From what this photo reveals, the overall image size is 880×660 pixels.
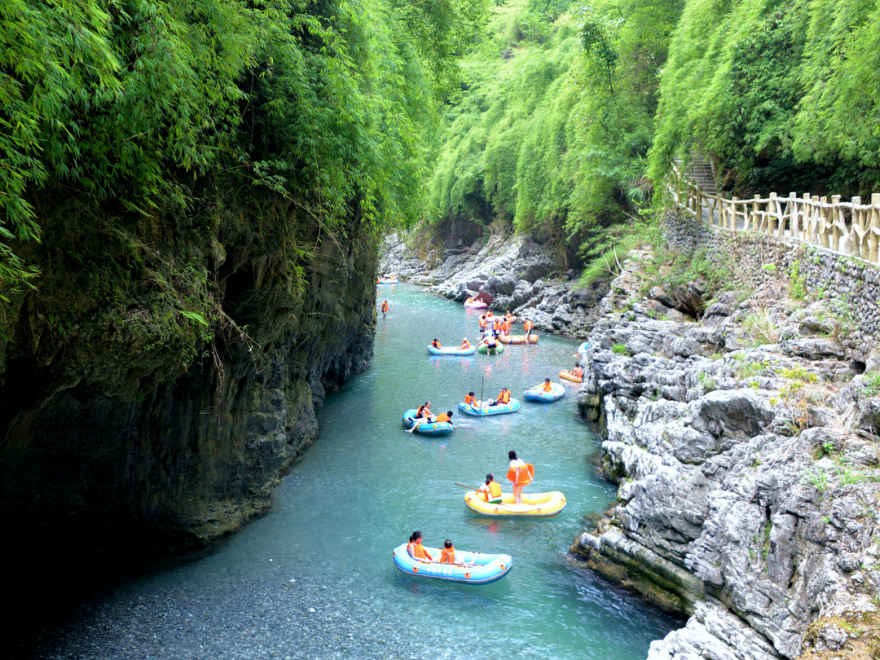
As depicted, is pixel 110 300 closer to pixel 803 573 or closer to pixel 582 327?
pixel 803 573

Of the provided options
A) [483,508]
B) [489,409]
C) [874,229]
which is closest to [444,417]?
[489,409]

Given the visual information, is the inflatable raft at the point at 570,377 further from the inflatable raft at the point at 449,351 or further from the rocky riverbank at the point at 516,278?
the rocky riverbank at the point at 516,278

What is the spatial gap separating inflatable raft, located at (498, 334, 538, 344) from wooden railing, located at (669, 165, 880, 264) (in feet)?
31.9

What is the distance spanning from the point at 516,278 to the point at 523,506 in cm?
2550

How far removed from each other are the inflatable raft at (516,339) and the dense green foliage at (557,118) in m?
5.63

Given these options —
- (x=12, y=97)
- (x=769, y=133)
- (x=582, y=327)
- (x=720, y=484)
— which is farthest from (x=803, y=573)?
(x=582, y=327)

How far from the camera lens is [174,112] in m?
6.09

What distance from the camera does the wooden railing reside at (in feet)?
31.8

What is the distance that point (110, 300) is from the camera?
659cm

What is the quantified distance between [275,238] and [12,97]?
5242 mm

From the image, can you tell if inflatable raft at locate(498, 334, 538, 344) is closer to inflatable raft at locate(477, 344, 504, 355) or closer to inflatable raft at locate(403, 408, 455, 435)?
inflatable raft at locate(477, 344, 504, 355)

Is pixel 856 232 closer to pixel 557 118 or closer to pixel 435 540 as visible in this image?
pixel 435 540

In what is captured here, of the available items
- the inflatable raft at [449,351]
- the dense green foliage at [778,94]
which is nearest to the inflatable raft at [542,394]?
the inflatable raft at [449,351]

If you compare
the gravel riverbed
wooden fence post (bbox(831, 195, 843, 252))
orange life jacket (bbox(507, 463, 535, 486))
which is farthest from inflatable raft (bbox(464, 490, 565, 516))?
wooden fence post (bbox(831, 195, 843, 252))
